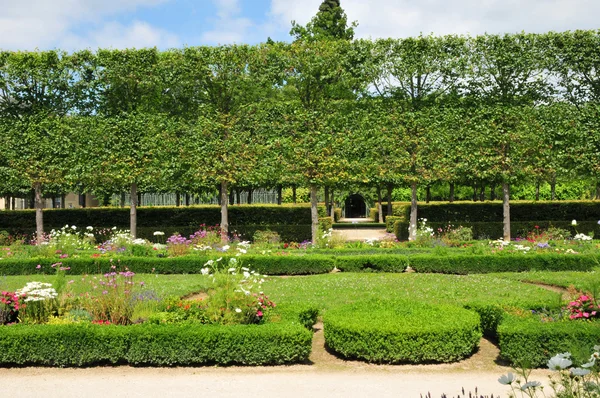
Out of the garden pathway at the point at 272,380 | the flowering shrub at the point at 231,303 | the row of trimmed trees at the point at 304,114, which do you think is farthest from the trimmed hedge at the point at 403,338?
the row of trimmed trees at the point at 304,114

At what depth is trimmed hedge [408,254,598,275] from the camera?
13.8 m

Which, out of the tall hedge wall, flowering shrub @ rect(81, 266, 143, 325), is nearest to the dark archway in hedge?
the tall hedge wall

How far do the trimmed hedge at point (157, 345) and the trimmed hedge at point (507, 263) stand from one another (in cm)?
813

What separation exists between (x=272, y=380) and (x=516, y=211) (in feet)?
61.0

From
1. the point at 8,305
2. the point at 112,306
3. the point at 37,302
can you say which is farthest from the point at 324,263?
the point at 8,305

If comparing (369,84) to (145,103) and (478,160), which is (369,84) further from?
(145,103)

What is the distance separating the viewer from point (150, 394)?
589 centimetres

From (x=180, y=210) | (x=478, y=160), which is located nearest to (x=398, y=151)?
(x=478, y=160)

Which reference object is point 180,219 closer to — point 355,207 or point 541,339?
point 541,339

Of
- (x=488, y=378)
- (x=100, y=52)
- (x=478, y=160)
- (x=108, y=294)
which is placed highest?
(x=100, y=52)

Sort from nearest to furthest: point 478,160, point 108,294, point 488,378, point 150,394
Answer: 1. point 150,394
2. point 488,378
3. point 108,294
4. point 478,160

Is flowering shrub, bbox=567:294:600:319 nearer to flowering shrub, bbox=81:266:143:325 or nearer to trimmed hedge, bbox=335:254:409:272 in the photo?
flowering shrub, bbox=81:266:143:325

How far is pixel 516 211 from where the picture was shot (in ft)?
73.0

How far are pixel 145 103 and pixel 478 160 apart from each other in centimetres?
1347
